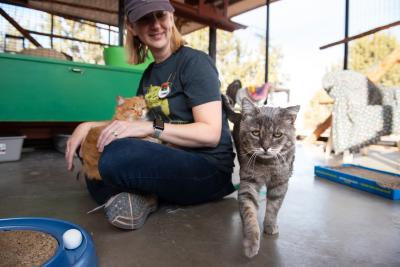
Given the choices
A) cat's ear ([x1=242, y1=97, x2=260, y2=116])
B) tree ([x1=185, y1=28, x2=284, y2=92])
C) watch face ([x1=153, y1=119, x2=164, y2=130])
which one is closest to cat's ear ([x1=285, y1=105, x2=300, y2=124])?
cat's ear ([x1=242, y1=97, x2=260, y2=116])

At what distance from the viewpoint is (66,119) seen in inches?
123

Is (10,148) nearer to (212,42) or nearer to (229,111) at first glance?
(229,111)

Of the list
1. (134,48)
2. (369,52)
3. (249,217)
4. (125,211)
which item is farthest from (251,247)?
(369,52)

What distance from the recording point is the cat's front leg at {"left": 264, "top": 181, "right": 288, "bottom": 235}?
1.12 metres

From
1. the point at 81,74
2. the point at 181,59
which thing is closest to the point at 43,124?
the point at 81,74

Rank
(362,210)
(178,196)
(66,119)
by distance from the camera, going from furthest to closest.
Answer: (66,119) → (362,210) → (178,196)

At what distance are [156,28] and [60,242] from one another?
0.94m

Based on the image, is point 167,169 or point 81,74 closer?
point 167,169

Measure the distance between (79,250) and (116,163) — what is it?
0.35 m

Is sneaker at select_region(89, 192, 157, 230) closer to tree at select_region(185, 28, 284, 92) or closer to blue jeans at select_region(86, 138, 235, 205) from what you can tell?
blue jeans at select_region(86, 138, 235, 205)

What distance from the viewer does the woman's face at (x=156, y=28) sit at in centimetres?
125

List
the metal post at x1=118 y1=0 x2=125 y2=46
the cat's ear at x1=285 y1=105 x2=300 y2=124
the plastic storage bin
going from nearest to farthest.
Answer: the cat's ear at x1=285 y1=105 x2=300 y2=124 → the plastic storage bin → the metal post at x1=118 y1=0 x2=125 y2=46

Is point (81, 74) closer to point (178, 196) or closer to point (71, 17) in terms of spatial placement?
point (71, 17)

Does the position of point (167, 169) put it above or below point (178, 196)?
above
